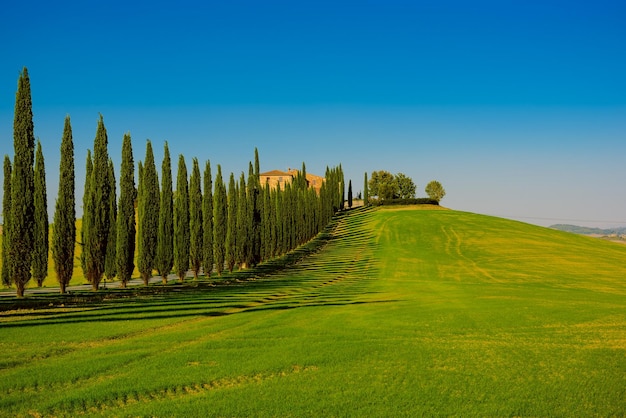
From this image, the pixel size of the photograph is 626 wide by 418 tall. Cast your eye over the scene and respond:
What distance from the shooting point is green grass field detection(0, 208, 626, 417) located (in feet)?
30.9

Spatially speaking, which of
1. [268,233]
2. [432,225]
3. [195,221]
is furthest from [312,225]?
[195,221]

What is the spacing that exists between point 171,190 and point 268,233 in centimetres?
2193

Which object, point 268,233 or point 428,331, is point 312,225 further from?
point 428,331

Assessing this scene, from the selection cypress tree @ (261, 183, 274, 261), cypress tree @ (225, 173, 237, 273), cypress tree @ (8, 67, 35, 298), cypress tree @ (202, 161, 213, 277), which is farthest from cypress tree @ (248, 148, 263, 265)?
cypress tree @ (8, 67, 35, 298)

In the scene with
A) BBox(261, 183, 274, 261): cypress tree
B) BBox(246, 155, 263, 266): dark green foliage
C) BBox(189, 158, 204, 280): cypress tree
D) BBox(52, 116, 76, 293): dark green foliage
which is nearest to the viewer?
BBox(52, 116, 76, 293): dark green foliage

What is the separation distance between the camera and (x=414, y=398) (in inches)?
384

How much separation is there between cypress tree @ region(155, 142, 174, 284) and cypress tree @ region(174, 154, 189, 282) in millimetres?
757

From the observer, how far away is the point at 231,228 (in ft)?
155

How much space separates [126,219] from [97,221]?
3003 millimetres

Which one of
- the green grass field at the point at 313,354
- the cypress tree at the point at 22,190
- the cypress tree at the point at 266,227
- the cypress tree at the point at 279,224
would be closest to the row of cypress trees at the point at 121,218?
the cypress tree at the point at 22,190

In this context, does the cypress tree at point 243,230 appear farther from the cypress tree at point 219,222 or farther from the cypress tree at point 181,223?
the cypress tree at point 181,223

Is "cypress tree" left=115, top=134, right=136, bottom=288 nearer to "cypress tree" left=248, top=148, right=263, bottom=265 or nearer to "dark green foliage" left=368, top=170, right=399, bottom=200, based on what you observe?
"cypress tree" left=248, top=148, right=263, bottom=265

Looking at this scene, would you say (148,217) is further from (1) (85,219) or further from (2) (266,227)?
(2) (266,227)

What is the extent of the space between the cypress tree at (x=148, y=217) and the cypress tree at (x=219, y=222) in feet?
24.9
